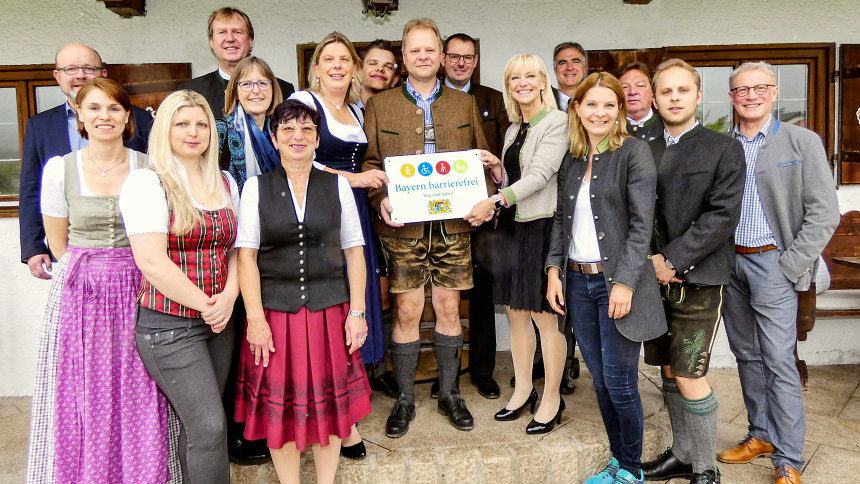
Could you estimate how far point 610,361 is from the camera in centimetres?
259

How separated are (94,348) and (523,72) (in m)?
2.28

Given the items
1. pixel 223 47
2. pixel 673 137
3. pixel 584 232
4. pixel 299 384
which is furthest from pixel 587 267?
→ pixel 223 47

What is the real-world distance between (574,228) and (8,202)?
172 inches

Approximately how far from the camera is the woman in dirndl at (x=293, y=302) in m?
2.38

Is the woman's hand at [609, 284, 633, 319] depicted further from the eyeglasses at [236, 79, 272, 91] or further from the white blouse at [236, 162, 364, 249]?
the eyeglasses at [236, 79, 272, 91]

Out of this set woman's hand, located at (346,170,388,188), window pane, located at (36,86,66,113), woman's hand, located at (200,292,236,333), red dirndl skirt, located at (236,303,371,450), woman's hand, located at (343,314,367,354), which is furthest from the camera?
window pane, located at (36,86,66,113)

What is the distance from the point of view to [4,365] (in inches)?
186

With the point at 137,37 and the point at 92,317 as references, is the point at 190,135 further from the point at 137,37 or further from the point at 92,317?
the point at 137,37

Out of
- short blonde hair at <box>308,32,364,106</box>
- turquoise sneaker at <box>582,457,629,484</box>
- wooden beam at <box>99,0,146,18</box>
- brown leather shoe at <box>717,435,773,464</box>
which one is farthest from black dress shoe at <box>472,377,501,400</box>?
wooden beam at <box>99,0,146,18</box>

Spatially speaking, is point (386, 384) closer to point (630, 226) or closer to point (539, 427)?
point (539, 427)

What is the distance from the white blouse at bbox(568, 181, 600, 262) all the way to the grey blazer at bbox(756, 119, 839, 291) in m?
1.00

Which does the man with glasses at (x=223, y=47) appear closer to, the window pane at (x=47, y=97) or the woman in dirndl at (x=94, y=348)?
the woman in dirndl at (x=94, y=348)

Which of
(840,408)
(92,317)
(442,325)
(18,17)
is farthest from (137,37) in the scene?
(840,408)

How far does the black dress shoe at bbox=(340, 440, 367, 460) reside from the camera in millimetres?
2939
